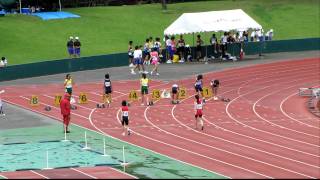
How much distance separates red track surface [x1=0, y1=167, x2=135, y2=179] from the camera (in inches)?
924

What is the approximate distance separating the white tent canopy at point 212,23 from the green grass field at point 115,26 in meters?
6.17

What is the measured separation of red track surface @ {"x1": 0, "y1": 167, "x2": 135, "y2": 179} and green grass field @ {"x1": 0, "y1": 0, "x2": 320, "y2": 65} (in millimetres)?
28301

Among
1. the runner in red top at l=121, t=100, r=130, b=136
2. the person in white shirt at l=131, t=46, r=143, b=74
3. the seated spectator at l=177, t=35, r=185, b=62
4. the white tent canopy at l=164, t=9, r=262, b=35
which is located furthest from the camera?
the seated spectator at l=177, t=35, r=185, b=62

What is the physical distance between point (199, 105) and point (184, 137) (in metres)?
1.71

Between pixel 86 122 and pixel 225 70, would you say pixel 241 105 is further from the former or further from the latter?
pixel 225 70

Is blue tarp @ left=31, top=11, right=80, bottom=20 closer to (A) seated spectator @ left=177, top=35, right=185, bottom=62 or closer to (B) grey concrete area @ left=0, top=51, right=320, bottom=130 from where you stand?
(B) grey concrete area @ left=0, top=51, right=320, bottom=130

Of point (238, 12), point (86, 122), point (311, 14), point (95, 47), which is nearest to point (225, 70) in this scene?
point (238, 12)

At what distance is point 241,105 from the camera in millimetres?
37531

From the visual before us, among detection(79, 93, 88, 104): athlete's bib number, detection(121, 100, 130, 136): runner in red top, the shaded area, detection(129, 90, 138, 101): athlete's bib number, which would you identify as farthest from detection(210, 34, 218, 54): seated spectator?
detection(121, 100, 130, 136): runner in red top

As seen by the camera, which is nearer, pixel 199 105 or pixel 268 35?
pixel 199 105

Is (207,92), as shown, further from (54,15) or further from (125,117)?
(54,15)

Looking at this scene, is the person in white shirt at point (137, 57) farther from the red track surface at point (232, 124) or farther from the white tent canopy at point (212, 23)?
the white tent canopy at point (212, 23)

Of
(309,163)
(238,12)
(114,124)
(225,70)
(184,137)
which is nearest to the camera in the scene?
(309,163)

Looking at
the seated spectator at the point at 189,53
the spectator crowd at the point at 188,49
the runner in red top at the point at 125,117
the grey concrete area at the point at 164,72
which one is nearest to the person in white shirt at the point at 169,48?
the spectator crowd at the point at 188,49
